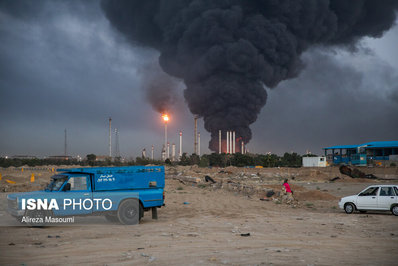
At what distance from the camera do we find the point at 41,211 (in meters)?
13.3

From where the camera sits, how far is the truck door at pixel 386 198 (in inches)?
715

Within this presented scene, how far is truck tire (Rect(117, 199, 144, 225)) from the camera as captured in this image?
1419 centimetres

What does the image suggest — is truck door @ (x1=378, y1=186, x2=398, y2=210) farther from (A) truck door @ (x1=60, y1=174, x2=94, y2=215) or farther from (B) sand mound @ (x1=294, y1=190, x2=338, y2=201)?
(A) truck door @ (x1=60, y1=174, x2=94, y2=215)

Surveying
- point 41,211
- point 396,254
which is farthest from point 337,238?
point 41,211

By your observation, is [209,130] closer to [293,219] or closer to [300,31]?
[300,31]

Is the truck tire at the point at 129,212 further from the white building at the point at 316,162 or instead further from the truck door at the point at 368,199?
the white building at the point at 316,162

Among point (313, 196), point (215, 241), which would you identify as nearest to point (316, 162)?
point (313, 196)

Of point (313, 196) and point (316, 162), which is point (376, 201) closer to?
point (313, 196)

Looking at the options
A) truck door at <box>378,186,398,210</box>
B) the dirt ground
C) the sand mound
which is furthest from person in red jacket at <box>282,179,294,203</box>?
truck door at <box>378,186,398,210</box>

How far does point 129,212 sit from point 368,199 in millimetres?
11668

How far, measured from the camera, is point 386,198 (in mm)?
18359

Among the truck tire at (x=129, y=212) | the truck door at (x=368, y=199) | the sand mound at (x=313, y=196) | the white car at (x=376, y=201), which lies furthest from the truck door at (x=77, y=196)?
the sand mound at (x=313, y=196)

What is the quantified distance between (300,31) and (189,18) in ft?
113

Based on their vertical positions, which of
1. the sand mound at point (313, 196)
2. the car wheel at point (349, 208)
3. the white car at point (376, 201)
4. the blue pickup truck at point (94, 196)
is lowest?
the sand mound at point (313, 196)
